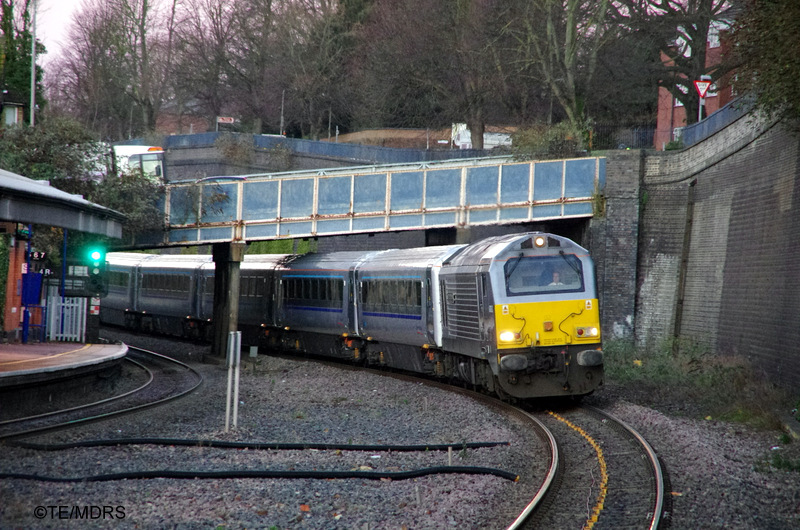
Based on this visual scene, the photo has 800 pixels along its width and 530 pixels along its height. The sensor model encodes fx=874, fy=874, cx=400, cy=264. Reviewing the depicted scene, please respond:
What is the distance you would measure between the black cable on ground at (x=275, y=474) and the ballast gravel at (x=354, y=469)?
65mm

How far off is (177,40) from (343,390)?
160ft

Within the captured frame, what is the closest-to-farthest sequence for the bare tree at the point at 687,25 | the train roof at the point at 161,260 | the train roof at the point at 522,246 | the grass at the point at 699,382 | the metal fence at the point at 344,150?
the grass at the point at 699,382 < the train roof at the point at 522,246 < the train roof at the point at 161,260 < the bare tree at the point at 687,25 < the metal fence at the point at 344,150

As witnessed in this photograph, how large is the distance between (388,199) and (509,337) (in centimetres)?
1097

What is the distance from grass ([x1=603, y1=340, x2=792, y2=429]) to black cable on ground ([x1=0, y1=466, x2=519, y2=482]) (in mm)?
5469

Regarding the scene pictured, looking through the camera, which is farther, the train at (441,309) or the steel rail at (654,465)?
the train at (441,309)

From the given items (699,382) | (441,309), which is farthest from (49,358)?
(699,382)

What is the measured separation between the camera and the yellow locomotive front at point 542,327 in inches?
575

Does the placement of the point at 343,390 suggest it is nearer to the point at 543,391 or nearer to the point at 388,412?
the point at 388,412

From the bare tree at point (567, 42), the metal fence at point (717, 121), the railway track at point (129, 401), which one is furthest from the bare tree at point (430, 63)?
the railway track at point (129, 401)

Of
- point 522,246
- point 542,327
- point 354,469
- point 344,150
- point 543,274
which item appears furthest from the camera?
point 344,150

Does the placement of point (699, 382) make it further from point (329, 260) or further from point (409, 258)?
point (329, 260)

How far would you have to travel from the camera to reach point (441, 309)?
702 inches

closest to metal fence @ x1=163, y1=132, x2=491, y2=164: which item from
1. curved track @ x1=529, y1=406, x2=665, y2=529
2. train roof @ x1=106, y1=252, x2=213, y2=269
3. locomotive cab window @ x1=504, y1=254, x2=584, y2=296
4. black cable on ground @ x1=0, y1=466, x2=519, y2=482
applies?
train roof @ x1=106, y1=252, x2=213, y2=269

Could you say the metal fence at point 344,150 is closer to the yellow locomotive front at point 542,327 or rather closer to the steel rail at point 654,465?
the yellow locomotive front at point 542,327
